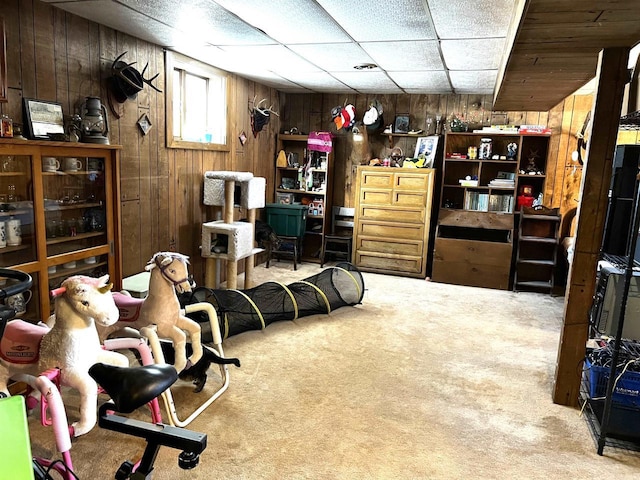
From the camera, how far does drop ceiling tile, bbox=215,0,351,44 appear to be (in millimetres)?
2835

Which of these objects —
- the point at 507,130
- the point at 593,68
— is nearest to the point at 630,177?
the point at 593,68

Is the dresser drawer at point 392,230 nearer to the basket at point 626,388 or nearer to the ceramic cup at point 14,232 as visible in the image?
the basket at point 626,388

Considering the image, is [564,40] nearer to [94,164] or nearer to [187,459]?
[187,459]

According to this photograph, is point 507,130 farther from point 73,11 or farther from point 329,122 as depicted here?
point 73,11

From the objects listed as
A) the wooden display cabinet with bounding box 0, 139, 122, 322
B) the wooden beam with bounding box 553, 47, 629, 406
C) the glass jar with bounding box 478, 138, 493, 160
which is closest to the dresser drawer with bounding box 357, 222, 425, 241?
the glass jar with bounding box 478, 138, 493, 160

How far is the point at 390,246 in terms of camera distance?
19.7 feet

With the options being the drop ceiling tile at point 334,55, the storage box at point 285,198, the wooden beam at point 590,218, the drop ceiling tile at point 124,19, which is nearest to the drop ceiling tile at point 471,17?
the wooden beam at point 590,218

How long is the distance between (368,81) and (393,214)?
1652mm

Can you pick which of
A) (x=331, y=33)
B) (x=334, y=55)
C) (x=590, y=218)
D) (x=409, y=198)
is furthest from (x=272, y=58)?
(x=590, y=218)

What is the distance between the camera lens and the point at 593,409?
8.68 ft

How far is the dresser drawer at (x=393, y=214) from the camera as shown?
5836 mm

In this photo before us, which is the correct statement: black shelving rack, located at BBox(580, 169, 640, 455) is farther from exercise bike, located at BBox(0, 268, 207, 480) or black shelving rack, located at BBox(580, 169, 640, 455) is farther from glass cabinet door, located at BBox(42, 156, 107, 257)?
glass cabinet door, located at BBox(42, 156, 107, 257)

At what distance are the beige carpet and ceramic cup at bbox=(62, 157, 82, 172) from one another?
1562 mm

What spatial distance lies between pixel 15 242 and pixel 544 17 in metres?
2.98
